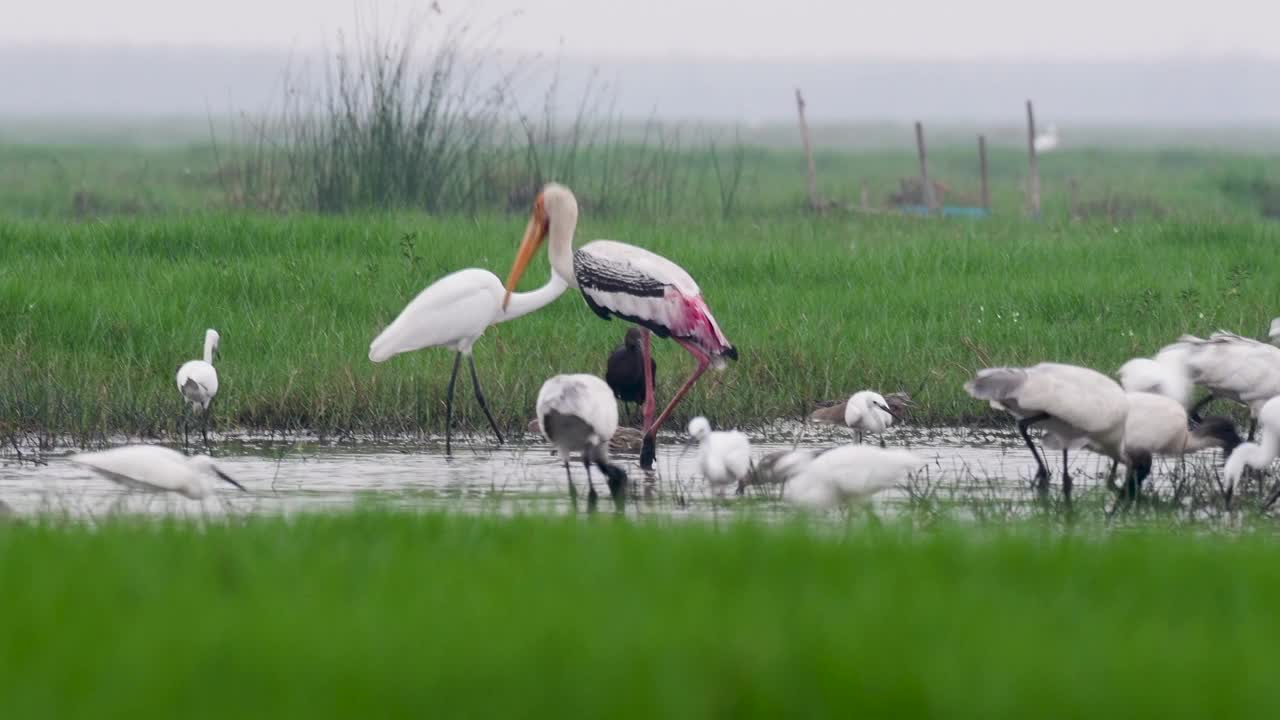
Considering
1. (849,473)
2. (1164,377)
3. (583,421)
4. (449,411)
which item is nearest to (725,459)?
(583,421)

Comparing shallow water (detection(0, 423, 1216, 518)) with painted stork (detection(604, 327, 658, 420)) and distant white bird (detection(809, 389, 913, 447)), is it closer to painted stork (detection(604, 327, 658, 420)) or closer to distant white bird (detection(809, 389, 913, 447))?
distant white bird (detection(809, 389, 913, 447))

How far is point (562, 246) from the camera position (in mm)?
11000

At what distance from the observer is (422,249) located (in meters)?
14.1

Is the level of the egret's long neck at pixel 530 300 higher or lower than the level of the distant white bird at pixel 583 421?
higher

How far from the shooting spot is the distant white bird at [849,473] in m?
7.16

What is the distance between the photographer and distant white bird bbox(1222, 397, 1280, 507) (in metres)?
7.95

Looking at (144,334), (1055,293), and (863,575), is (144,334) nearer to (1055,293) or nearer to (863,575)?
(1055,293)

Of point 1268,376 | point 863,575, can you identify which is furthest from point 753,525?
point 1268,376

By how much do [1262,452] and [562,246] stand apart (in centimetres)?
429

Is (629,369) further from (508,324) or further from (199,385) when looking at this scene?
(199,385)

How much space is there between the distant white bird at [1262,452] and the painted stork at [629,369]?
391cm

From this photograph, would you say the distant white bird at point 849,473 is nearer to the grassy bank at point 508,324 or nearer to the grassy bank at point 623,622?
the grassy bank at point 623,622

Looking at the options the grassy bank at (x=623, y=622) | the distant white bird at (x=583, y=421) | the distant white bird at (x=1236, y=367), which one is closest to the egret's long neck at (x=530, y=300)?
the distant white bird at (x=583, y=421)

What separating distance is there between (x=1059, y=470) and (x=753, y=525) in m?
4.22
